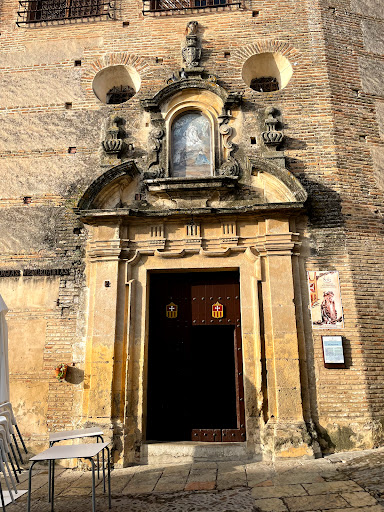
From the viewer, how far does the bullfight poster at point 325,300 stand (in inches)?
247

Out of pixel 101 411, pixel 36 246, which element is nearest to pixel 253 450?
pixel 101 411

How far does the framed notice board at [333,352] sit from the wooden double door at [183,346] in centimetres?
128

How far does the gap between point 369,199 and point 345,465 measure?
13.4ft

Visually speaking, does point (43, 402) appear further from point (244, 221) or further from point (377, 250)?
point (377, 250)

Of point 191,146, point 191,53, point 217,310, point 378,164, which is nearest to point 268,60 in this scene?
point 191,53

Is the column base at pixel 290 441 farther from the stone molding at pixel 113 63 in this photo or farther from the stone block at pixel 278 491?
the stone molding at pixel 113 63

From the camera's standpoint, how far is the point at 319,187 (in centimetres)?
686

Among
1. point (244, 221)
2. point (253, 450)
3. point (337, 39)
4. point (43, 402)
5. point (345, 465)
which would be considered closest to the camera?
point (345, 465)

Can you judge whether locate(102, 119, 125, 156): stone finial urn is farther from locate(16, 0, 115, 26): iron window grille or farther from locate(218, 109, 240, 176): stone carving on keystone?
locate(16, 0, 115, 26): iron window grille

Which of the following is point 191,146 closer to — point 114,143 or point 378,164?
point 114,143

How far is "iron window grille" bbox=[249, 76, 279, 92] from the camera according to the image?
8133 millimetres

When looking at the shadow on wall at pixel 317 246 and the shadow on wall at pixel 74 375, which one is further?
the shadow on wall at pixel 74 375

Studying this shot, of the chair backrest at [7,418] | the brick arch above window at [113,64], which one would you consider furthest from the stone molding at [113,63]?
the chair backrest at [7,418]

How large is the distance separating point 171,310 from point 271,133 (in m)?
3.44
